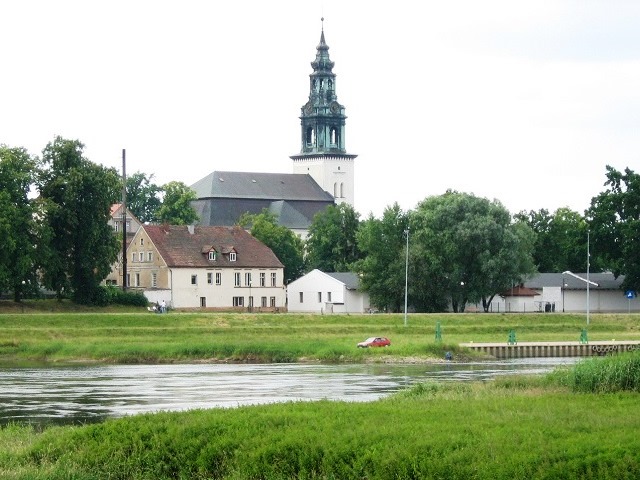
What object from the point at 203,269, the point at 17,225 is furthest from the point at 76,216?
the point at 203,269

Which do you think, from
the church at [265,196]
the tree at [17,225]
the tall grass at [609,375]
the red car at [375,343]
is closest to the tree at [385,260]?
the tree at [17,225]

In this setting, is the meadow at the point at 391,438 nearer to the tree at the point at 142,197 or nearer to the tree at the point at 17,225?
the tree at the point at 17,225

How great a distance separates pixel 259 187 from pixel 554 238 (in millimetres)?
55080

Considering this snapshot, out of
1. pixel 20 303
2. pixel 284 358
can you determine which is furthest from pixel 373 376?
pixel 20 303

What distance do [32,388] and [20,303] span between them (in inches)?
1836

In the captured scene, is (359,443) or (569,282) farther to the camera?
(569,282)

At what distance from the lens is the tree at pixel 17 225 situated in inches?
3792

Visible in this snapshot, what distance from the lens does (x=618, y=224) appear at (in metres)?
117

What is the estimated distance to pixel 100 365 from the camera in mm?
73875

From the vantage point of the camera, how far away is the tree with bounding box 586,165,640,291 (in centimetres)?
11706

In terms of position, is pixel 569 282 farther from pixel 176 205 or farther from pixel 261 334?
pixel 176 205

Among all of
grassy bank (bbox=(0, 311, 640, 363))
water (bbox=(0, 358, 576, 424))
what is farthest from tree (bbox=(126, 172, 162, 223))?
water (bbox=(0, 358, 576, 424))

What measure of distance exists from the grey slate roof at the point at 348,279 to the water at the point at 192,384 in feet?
150

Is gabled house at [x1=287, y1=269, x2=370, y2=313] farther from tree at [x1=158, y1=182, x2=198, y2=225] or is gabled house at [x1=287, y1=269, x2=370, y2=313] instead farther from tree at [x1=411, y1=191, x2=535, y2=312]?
tree at [x1=158, y1=182, x2=198, y2=225]
